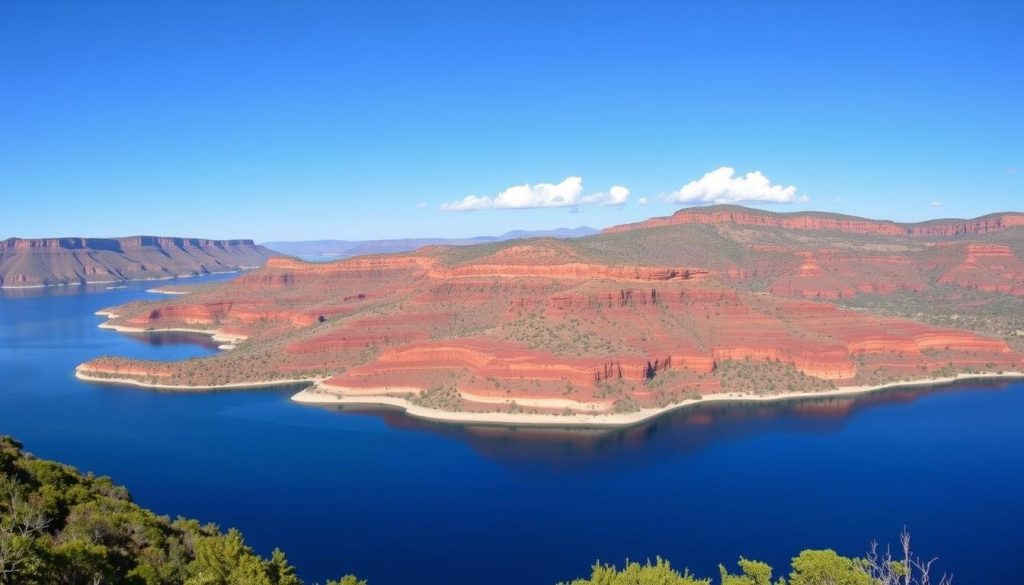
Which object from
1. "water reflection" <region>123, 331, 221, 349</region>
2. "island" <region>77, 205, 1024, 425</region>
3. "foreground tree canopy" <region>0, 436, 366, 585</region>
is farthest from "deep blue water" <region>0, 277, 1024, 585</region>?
"water reflection" <region>123, 331, 221, 349</region>

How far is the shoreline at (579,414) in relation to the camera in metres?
84.6

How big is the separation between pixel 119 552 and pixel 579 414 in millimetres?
63047

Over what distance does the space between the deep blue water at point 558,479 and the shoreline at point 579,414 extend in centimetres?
280

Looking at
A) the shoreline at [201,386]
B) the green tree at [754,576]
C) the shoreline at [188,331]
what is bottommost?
the shoreline at [201,386]

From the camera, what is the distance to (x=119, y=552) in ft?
87.9

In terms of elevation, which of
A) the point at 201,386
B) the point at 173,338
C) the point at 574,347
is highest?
the point at 574,347

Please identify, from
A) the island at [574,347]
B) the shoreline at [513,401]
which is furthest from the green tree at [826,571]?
the island at [574,347]

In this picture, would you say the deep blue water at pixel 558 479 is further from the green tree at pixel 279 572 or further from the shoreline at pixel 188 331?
the shoreline at pixel 188 331

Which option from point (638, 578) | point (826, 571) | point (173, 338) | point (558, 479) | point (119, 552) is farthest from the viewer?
point (173, 338)

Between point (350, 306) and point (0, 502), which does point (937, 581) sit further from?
point (350, 306)

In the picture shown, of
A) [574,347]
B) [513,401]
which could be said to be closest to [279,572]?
[513,401]

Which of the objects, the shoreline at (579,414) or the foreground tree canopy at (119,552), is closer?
the foreground tree canopy at (119,552)

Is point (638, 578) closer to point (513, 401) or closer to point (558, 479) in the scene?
point (558, 479)

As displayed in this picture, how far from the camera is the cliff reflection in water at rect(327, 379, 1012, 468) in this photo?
239 ft
